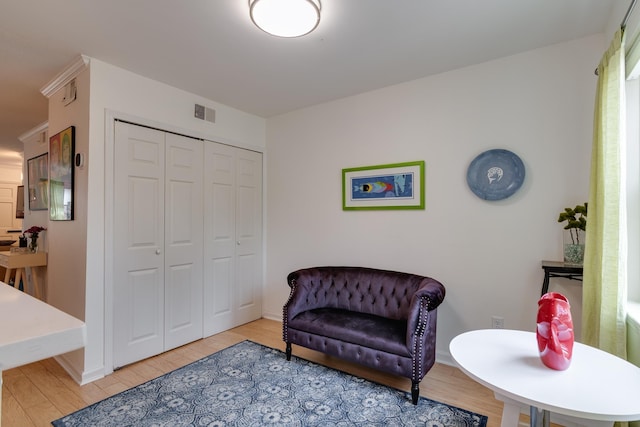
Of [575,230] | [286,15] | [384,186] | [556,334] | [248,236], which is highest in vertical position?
[286,15]

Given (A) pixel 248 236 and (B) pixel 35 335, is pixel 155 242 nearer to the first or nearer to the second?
(A) pixel 248 236

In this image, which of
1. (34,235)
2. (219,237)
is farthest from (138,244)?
(34,235)

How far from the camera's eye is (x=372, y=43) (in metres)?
2.42

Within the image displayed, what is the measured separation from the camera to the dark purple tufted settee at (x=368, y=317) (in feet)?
7.47

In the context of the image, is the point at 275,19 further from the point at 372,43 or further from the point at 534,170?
the point at 534,170

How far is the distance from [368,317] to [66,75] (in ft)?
11.2

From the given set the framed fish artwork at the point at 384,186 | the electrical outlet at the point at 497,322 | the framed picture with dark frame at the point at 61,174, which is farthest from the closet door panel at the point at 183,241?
the electrical outlet at the point at 497,322

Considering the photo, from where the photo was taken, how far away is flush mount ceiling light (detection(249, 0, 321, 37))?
1828mm

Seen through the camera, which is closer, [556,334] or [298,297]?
[556,334]

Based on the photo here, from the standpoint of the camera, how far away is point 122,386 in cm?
246

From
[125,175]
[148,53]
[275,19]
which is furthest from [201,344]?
[275,19]

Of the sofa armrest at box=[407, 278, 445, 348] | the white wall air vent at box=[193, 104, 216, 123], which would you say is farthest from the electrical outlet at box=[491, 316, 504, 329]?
the white wall air vent at box=[193, 104, 216, 123]

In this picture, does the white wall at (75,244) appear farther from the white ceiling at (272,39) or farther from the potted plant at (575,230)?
the potted plant at (575,230)

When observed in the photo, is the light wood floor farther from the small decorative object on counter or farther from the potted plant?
the small decorative object on counter
